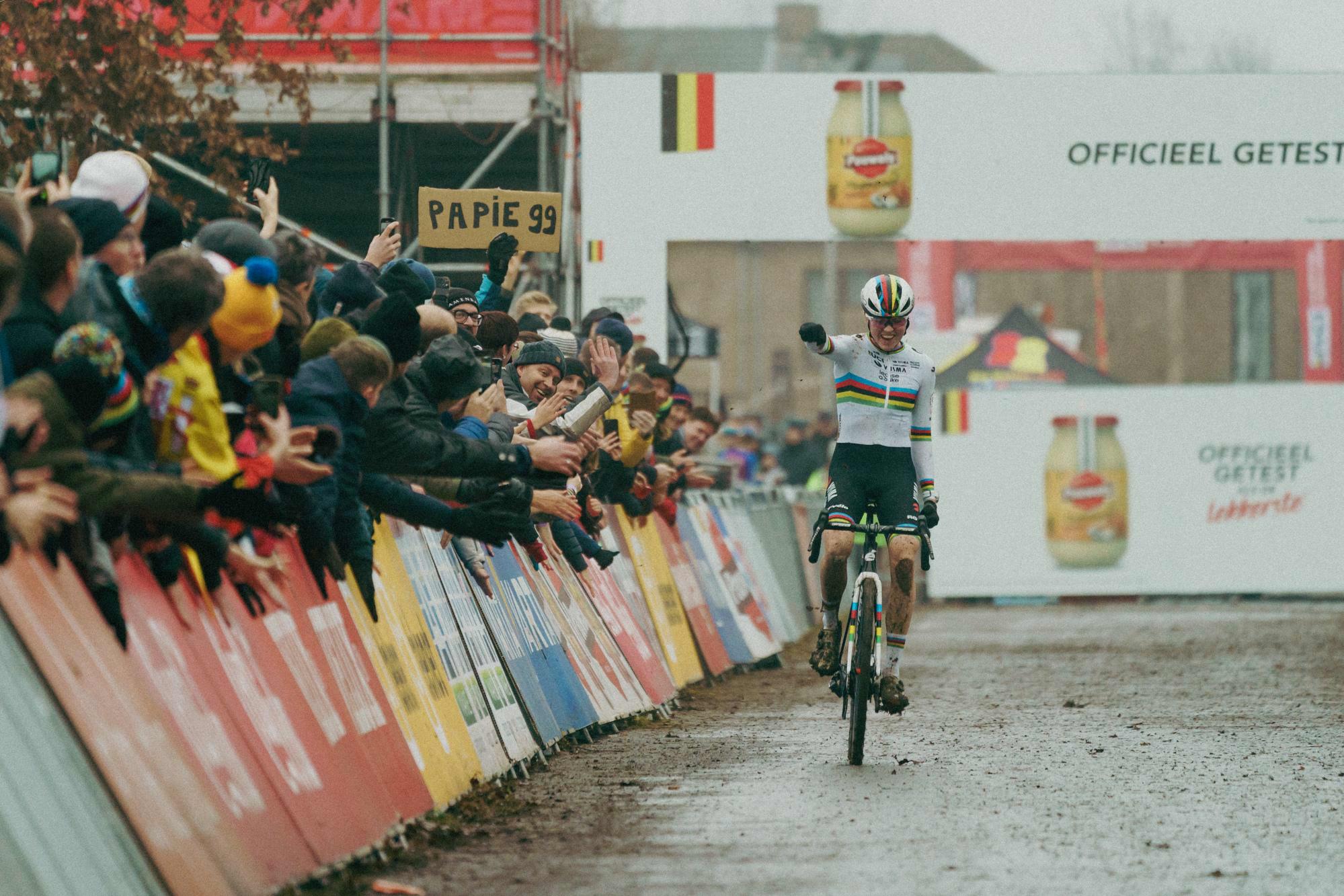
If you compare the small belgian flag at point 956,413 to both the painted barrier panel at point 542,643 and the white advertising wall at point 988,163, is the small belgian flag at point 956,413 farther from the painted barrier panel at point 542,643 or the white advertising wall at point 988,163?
the painted barrier panel at point 542,643

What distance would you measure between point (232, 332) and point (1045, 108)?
13.9m

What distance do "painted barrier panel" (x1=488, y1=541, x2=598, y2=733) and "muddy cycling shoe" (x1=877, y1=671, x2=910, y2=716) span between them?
148 cm

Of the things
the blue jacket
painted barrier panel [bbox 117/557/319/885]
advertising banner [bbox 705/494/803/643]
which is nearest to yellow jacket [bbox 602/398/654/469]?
advertising banner [bbox 705/494/803/643]

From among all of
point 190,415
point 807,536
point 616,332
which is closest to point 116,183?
point 190,415

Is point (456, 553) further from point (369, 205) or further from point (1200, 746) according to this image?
point (369, 205)

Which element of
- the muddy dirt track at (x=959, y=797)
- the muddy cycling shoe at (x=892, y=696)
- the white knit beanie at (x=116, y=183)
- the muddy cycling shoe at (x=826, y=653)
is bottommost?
the muddy dirt track at (x=959, y=797)

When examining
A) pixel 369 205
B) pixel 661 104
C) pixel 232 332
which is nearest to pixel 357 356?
pixel 232 332

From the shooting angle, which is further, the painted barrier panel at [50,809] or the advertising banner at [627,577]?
the advertising banner at [627,577]

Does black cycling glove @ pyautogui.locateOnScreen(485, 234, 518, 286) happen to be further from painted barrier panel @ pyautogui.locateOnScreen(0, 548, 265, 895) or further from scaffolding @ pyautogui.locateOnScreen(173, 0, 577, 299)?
painted barrier panel @ pyautogui.locateOnScreen(0, 548, 265, 895)

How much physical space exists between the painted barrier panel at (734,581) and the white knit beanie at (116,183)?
1042cm

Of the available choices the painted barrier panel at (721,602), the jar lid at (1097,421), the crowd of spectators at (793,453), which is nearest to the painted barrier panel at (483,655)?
the painted barrier panel at (721,602)

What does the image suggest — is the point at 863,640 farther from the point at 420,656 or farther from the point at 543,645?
the point at 420,656

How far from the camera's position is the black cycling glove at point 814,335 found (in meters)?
10.4

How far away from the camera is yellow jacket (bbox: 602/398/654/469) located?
13914mm
